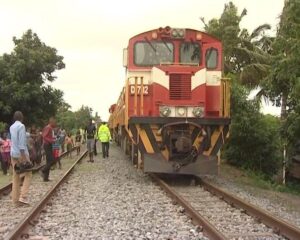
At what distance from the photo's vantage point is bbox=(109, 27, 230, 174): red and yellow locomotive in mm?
14039

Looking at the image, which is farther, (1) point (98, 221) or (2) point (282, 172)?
(2) point (282, 172)

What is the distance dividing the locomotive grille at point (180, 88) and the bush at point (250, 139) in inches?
416

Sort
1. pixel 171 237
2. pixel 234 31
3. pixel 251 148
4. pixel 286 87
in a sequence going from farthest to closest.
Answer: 1. pixel 234 31
2. pixel 251 148
3. pixel 286 87
4. pixel 171 237

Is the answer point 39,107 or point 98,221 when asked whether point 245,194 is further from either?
point 39,107

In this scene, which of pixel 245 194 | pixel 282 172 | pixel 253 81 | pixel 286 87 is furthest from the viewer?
pixel 253 81

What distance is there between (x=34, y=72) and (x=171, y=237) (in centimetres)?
2440

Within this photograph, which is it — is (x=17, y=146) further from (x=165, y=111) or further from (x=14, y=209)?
(x=165, y=111)

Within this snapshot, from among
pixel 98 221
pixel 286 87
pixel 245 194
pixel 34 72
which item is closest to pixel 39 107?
pixel 34 72

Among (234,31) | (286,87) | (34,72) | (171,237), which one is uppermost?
(234,31)

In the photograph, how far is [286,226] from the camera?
26.0 ft

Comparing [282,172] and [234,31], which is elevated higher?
[234,31]

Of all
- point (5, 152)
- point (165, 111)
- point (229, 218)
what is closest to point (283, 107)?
point (165, 111)

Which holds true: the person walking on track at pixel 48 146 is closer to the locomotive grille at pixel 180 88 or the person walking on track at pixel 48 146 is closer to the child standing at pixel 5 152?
the child standing at pixel 5 152

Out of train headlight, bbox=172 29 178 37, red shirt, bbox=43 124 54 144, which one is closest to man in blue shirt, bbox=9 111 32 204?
red shirt, bbox=43 124 54 144
